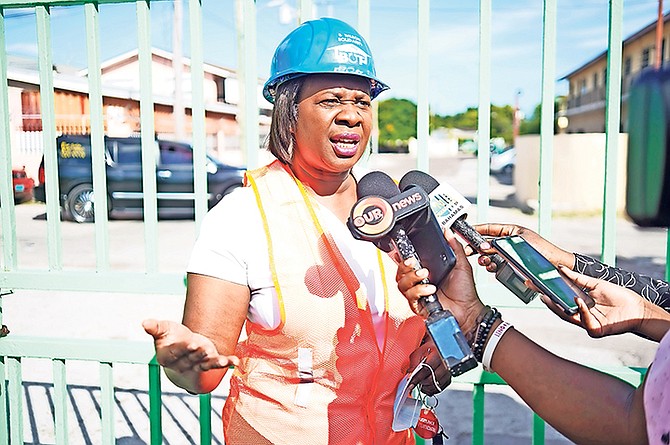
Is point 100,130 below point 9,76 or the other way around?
below

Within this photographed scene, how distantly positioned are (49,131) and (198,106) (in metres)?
0.64

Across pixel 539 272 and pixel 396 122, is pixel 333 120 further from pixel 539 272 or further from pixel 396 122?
pixel 396 122

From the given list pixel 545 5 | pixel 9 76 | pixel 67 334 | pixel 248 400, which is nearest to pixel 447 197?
pixel 248 400

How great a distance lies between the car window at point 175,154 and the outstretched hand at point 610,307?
883 cm

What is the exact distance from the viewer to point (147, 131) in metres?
2.51

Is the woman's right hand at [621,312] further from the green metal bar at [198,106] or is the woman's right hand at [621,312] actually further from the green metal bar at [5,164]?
the green metal bar at [5,164]

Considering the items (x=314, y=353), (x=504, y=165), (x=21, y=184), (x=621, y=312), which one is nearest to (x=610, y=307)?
(x=621, y=312)

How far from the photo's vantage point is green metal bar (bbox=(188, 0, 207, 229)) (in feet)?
7.93

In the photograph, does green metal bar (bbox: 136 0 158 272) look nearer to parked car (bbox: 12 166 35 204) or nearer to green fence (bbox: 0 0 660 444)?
green fence (bbox: 0 0 660 444)

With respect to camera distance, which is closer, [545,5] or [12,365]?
[545,5]

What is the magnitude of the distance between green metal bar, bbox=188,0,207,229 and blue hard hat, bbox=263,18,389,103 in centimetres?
62

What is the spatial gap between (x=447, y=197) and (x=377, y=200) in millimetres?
281

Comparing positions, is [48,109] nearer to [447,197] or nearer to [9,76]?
[9,76]

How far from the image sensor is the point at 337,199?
2043mm
